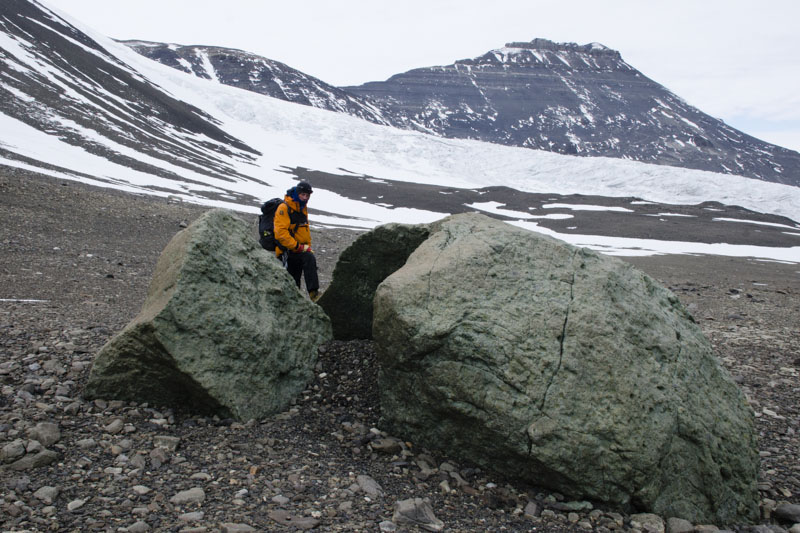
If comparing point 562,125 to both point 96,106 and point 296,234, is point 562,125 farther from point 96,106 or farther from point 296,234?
point 296,234

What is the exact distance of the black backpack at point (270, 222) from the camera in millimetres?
8156

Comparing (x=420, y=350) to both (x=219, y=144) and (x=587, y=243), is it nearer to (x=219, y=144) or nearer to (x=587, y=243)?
(x=587, y=243)

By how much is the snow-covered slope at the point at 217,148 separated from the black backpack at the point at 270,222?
20.9 m

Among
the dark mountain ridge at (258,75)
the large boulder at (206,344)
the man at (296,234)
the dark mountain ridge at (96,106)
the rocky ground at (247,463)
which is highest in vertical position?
the dark mountain ridge at (258,75)

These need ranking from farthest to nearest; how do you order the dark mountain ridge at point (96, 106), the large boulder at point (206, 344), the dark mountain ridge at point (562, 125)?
1. the dark mountain ridge at point (562, 125)
2. the dark mountain ridge at point (96, 106)
3. the large boulder at point (206, 344)

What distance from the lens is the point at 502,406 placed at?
4.53 meters

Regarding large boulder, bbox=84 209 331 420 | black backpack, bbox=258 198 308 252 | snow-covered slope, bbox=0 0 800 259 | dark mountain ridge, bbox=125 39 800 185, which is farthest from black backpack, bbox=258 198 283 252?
dark mountain ridge, bbox=125 39 800 185

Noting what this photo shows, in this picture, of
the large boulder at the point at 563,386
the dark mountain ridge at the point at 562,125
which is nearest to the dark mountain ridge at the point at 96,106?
the large boulder at the point at 563,386

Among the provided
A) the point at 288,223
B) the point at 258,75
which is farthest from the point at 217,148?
the point at 258,75

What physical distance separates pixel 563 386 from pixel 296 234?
488cm

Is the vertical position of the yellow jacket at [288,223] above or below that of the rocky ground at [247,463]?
above

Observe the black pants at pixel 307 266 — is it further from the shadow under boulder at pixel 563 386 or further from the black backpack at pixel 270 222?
the shadow under boulder at pixel 563 386

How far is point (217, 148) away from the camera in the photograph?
57000 millimetres

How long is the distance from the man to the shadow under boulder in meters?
3.24
